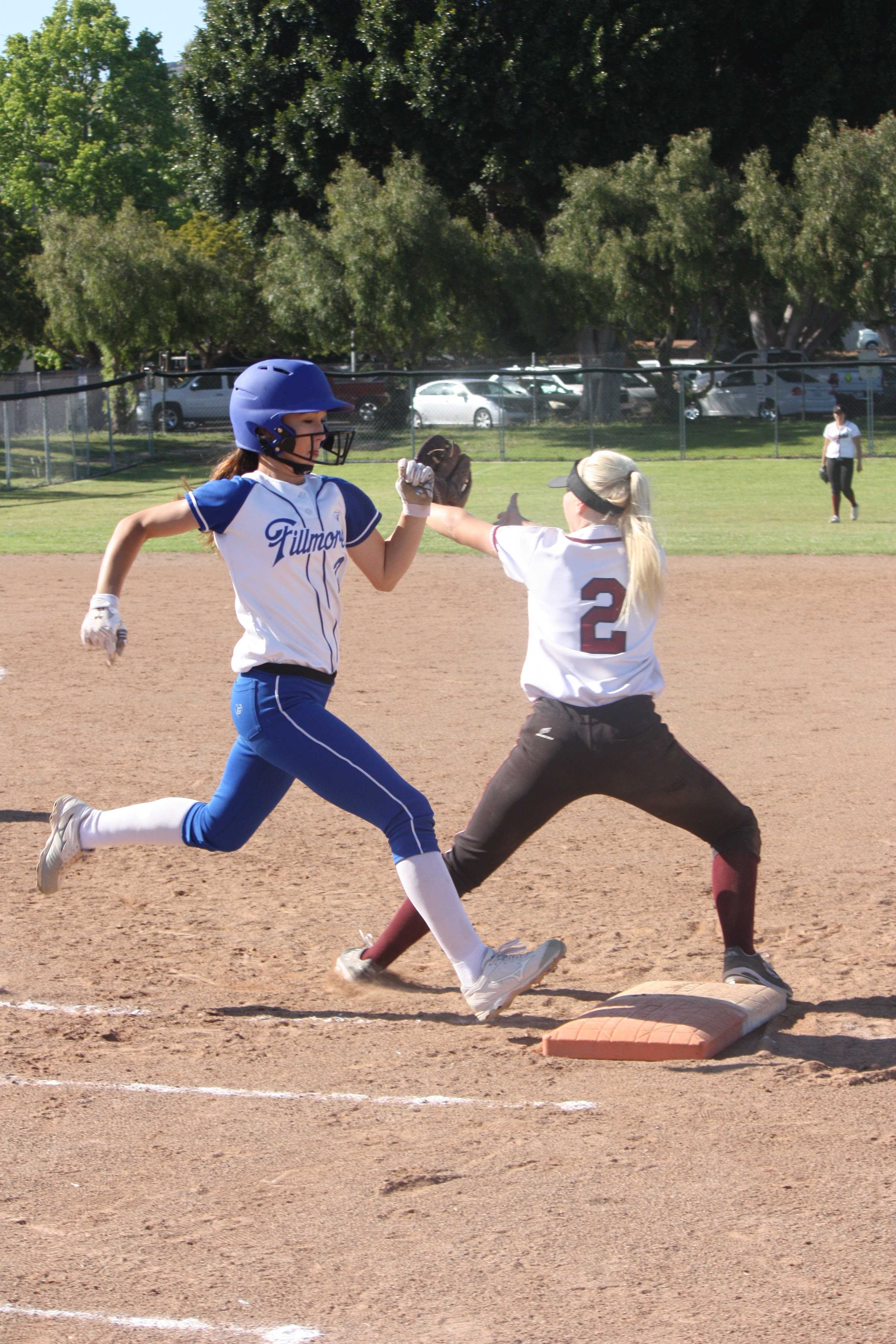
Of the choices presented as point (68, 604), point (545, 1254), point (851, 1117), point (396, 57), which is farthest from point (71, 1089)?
point (396, 57)

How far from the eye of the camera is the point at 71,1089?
410cm

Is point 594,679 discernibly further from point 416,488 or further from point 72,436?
point 72,436

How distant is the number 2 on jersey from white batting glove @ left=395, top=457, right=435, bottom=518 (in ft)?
2.43

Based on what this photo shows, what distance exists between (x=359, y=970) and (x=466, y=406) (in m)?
32.1

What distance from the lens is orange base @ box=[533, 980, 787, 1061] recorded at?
168 inches

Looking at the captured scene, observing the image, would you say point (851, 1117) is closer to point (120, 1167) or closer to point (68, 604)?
point (120, 1167)

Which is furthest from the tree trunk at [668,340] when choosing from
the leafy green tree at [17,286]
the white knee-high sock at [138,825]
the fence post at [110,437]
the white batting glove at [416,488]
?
the white knee-high sock at [138,825]

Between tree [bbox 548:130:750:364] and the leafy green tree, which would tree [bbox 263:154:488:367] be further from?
the leafy green tree

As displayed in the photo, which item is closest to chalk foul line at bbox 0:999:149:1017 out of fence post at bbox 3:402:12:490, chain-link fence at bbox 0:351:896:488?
fence post at bbox 3:402:12:490

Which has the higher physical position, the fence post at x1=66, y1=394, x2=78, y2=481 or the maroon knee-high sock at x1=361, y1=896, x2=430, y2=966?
the fence post at x1=66, y1=394, x2=78, y2=481

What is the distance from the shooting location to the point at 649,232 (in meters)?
36.2

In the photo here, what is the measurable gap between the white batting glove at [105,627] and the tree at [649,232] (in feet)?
110

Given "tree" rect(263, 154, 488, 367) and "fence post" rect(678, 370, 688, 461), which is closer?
"fence post" rect(678, 370, 688, 461)

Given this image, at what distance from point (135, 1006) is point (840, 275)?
114 ft
